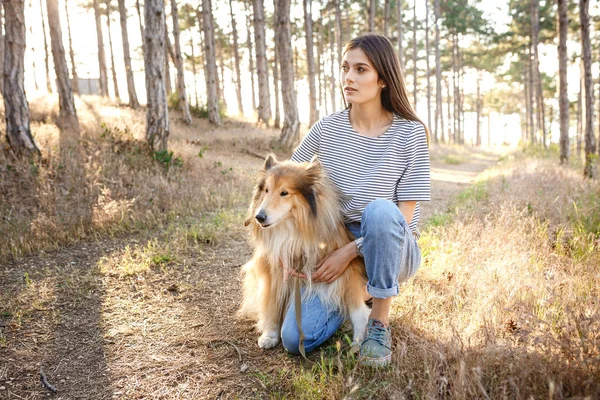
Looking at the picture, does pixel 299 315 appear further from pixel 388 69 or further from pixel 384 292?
pixel 388 69

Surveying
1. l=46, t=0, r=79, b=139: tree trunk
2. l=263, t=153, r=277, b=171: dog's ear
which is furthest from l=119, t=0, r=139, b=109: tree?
l=263, t=153, r=277, b=171: dog's ear

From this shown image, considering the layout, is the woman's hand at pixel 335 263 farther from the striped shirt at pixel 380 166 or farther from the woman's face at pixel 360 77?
the woman's face at pixel 360 77

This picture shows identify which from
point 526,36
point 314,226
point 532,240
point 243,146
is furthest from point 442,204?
point 526,36

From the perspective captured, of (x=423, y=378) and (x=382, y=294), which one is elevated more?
(x=382, y=294)

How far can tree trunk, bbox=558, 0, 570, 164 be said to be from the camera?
9891 millimetres

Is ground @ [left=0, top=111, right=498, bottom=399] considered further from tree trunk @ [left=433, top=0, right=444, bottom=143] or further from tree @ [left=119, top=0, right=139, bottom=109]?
tree trunk @ [left=433, top=0, right=444, bottom=143]

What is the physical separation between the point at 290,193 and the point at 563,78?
11301 mm

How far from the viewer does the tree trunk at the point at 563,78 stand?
9891mm

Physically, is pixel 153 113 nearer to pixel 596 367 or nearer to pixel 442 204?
pixel 442 204

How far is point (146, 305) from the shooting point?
12.5 feet

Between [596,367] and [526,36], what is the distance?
27.1 m

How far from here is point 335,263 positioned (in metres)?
2.76

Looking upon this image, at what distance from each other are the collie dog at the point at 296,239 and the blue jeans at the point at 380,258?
0.22 meters

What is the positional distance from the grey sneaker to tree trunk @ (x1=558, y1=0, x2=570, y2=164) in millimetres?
10612
